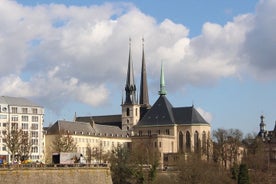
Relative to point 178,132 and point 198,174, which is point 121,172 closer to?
point 198,174

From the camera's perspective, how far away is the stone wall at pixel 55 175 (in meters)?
74.3

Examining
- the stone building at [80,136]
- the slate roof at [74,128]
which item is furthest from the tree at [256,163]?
the slate roof at [74,128]

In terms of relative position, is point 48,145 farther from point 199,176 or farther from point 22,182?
point 22,182

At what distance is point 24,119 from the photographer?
510 ft

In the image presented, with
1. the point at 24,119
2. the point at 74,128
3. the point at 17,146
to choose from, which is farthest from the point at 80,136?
the point at 17,146

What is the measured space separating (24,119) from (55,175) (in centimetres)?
7726

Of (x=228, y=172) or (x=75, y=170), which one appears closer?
(x=75, y=170)

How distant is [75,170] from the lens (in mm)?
83688

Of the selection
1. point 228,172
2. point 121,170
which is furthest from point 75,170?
point 228,172

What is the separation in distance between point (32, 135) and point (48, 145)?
14.3 metres

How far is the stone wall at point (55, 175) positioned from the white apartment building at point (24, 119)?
6207 cm

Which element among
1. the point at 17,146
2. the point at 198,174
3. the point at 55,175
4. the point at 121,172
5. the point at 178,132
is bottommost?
the point at 198,174

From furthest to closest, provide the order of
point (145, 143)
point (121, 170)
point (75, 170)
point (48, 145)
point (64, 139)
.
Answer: point (145, 143) → point (48, 145) → point (64, 139) → point (121, 170) → point (75, 170)

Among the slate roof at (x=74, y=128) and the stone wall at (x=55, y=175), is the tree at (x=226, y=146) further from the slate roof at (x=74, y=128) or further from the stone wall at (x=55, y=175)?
the stone wall at (x=55, y=175)
